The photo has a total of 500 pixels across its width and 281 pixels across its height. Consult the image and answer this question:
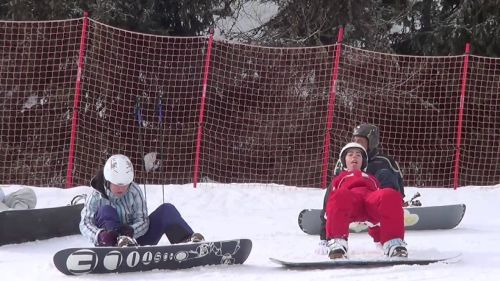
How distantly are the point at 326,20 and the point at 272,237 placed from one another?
749 centimetres

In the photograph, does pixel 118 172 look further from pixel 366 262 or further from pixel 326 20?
pixel 326 20

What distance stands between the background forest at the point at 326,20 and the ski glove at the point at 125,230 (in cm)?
→ 799

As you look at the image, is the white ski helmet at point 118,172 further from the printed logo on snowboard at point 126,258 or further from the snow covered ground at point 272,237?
the snow covered ground at point 272,237

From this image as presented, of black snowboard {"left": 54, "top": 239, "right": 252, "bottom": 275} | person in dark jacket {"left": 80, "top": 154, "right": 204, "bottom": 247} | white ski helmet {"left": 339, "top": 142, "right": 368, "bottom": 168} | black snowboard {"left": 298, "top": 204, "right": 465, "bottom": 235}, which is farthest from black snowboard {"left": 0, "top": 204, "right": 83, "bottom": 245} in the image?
black snowboard {"left": 298, "top": 204, "right": 465, "bottom": 235}

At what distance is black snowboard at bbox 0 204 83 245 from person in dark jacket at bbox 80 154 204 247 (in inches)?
60.2

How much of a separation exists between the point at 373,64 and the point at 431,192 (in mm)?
2349

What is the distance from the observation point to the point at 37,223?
24.0ft

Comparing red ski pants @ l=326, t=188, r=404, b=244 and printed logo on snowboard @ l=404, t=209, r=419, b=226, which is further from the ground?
red ski pants @ l=326, t=188, r=404, b=244

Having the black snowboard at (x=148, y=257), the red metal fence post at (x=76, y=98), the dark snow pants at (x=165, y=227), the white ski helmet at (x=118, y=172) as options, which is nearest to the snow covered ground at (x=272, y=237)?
the black snowboard at (x=148, y=257)

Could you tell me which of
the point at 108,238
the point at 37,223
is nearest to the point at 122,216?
the point at 108,238

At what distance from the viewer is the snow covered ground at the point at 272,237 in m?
5.21

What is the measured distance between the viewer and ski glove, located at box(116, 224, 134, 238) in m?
5.64

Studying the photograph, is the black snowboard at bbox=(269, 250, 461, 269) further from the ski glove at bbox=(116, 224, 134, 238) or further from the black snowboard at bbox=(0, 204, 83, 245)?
the black snowboard at bbox=(0, 204, 83, 245)

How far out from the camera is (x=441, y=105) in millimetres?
13531
